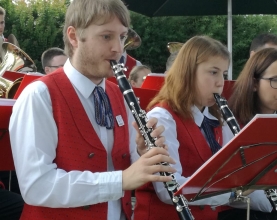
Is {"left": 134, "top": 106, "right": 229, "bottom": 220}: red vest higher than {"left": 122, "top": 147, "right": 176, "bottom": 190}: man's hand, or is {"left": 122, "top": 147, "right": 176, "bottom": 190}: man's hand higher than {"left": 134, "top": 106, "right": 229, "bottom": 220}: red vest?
{"left": 122, "top": 147, "right": 176, "bottom": 190}: man's hand

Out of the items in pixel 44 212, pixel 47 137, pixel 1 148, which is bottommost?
pixel 44 212

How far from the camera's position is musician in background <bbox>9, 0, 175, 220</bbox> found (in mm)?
1895

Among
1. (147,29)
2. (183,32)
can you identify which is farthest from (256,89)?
(183,32)

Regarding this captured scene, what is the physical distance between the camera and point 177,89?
2559mm

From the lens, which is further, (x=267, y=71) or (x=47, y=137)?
(x=267, y=71)

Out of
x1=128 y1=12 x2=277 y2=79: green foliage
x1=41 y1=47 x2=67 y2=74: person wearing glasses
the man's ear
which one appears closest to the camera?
the man's ear

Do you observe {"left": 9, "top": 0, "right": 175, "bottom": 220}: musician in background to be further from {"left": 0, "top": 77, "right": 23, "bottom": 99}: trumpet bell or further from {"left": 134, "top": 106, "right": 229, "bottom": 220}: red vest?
{"left": 0, "top": 77, "right": 23, "bottom": 99}: trumpet bell

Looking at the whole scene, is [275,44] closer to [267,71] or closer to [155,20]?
[267,71]

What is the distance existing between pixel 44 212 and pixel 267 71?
5.22 ft

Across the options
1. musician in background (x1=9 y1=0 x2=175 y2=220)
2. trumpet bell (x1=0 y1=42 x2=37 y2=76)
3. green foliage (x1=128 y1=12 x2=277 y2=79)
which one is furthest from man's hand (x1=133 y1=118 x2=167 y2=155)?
green foliage (x1=128 y1=12 x2=277 y2=79)

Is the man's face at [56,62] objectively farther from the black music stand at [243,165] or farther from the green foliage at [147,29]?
the green foliage at [147,29]

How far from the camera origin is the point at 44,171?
6.16 feet

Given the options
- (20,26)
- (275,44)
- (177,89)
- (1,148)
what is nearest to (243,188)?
(177,89)

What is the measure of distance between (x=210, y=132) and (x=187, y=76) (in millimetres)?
302
